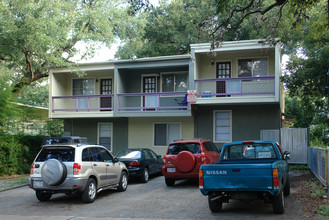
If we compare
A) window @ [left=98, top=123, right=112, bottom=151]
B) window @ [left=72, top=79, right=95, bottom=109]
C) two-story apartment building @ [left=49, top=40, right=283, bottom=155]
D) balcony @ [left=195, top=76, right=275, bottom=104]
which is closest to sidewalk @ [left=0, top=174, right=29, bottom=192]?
two-story apartment building @ [left=49, top=40, right=283, bottom=155]

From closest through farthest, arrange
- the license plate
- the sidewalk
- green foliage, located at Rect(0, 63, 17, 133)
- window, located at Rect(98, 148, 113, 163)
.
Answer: the license plate, window, located at Rect(98, 148, 113, 163), the sidewalk, green foliage, located at Rect(0, 63, 17, 133)

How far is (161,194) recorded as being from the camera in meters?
11.1

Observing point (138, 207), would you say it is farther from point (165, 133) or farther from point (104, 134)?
point (104, 134)

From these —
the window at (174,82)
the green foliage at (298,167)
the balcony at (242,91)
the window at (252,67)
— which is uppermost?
the window at (252,67)

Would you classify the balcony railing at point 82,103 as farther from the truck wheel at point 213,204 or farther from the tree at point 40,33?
the truck wheel at point 213,204

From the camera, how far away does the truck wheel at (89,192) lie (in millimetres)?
9703

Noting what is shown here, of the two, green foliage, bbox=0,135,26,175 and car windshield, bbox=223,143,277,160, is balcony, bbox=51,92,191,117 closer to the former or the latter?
green foliage, bbox=0,135,26,175

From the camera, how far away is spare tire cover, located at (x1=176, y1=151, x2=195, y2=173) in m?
12.0

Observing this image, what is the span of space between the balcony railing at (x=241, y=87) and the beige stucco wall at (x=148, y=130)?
2.36 meters

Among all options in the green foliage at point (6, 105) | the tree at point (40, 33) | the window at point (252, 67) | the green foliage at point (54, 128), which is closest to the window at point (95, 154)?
the green foliage at point (6, 105)

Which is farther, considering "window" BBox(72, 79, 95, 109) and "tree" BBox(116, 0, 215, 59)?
"tree" BBox(116, 0, 215, 59)

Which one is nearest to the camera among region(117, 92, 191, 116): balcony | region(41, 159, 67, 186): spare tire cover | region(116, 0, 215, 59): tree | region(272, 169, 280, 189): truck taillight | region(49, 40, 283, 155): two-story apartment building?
region(272, 169, 280, 189): truck taillight

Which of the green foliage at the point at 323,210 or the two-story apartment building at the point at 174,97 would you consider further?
the two-story apartment building at the point at 174,97

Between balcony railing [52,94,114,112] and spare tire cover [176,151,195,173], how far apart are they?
9.61 m
